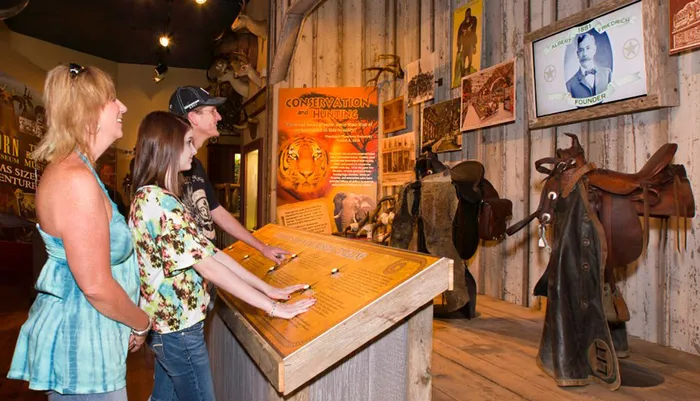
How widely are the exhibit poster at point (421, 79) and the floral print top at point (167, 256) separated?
4053mm

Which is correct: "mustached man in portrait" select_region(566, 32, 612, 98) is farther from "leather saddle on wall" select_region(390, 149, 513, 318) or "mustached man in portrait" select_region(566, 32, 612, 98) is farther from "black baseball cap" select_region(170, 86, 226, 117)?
"black baseball cap" select_region(170, 86, 226, 117)

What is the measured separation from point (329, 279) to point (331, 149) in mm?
4584

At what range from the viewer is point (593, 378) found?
A: 2.35m

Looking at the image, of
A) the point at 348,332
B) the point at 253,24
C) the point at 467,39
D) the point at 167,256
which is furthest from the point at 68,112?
the point at 253,24

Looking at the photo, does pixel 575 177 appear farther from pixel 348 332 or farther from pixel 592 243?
pixel 348 332

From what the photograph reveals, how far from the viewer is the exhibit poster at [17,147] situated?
509cm

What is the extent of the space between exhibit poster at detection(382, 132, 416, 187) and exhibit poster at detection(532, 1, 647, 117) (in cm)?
220

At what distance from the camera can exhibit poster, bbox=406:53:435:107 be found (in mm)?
5418

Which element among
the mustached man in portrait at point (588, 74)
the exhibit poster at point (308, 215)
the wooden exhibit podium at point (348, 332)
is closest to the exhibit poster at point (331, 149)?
the exhibit poster at point (308, 215)

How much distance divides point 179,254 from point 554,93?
9.62 feet

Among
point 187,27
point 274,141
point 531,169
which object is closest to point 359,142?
point 274,141

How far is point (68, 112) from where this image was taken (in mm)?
1506

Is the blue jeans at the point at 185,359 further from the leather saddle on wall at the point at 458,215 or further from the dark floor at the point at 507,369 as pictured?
the leather saddle on wall at the point at 458,215

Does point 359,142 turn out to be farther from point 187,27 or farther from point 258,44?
point 187,27
